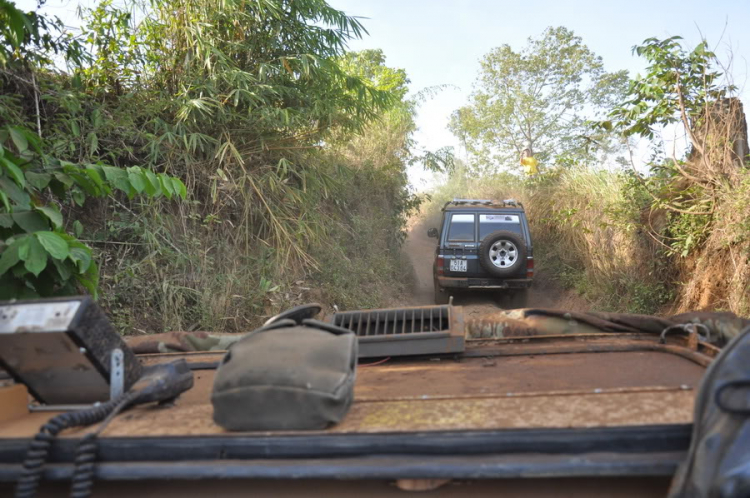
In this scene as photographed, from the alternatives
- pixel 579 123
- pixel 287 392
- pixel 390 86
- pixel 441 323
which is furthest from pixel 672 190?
pixel 579 123

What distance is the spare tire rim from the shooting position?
30.3 feet

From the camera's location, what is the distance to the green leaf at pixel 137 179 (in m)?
2.78

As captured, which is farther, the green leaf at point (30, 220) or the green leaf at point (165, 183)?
the green leaf at point (165, 183)

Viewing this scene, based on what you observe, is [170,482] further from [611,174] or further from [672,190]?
[611,174]

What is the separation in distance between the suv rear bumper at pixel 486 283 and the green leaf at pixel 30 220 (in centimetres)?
770

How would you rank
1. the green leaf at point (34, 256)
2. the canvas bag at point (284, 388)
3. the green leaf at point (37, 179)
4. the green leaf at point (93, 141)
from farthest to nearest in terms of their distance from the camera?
the green leaf at point (93, 141)
the green leaf at point (37, 179)
the green leaf at point (34, 256)
the canvas bag at point (284, 388)

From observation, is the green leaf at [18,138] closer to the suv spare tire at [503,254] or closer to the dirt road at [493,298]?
the dirt road at [493,298]

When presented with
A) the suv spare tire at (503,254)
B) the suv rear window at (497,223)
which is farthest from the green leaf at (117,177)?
the suv rear window at (497,223)

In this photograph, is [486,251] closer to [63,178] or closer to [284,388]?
[63,178]

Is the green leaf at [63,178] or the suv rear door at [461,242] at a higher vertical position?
the green leaf at [63,178]

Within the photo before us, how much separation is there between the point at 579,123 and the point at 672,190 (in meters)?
17.6

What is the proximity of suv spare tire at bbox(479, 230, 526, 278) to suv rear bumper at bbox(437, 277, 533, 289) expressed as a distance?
0.16 meters

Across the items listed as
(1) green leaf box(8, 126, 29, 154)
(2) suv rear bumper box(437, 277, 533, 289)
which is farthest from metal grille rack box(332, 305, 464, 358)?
(2) suv rear bumper box(437, 277, 533, 289)

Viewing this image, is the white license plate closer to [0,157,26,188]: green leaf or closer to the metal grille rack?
the metal grille rack
